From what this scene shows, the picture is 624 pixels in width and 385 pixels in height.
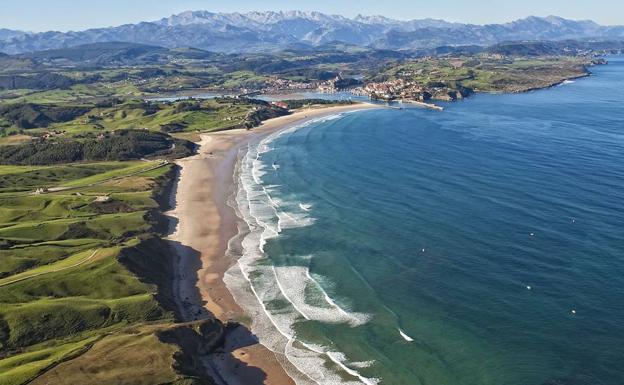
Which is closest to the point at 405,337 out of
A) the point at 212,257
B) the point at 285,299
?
the point at 285,299

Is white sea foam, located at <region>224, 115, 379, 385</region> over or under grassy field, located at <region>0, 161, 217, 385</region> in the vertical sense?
under

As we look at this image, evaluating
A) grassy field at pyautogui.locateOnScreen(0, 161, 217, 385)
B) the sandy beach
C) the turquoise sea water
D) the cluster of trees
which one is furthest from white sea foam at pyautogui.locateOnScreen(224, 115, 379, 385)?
the cluster of trees

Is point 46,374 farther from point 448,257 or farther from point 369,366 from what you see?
point 448,257

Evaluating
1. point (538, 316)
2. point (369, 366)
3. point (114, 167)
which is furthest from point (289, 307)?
point (114, 167)

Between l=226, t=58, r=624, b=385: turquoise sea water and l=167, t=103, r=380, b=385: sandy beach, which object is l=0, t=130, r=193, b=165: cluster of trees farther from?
l=226, t=58, r=624, b=385: turquoise sea water

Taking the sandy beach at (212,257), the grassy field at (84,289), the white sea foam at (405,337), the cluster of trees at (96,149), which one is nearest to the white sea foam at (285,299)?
the sandy beach at (212,257)

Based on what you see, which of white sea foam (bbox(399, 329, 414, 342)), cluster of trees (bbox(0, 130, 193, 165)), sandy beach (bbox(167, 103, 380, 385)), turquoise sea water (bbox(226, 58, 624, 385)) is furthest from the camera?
cluster of trees (bbox(0, 130, 193, 165))

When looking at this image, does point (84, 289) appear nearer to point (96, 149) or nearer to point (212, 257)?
point (212, 257)
